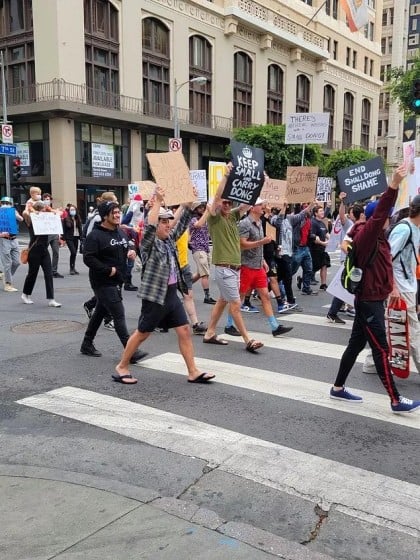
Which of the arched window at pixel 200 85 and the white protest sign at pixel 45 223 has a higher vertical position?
the arched window at pixel 200 85

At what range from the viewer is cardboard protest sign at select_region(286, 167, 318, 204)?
32.8 ft

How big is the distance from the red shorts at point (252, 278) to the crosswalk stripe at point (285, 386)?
1475mm

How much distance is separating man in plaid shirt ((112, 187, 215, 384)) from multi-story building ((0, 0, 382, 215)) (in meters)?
28.4

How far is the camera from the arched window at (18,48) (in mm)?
32625

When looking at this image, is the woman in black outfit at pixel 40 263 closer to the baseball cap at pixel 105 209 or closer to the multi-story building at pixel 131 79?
the baseball cap at pixel 105 209

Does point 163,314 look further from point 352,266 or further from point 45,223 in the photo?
point 45,223

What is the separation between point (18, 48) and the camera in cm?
3338

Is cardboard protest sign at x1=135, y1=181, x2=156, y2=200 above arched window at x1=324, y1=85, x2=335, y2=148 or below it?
below

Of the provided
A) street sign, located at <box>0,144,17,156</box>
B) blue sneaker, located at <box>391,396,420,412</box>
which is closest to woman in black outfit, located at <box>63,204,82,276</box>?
blue sneaker, located at <box>391,396,420,412</box>

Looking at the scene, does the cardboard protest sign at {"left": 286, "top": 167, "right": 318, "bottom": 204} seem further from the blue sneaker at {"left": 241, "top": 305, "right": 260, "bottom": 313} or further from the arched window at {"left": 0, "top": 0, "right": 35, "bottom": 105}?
the arched window at {"left": 0, "top": 0, "right": 35, "bottom": 105}

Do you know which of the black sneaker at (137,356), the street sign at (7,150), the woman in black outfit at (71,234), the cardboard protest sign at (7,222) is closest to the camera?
the black sneaker at (137,356)

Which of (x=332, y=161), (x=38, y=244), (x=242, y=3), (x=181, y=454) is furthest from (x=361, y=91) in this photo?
(x=181, y=454)

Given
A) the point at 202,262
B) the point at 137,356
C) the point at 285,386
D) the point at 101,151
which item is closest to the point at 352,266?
the point at 285,386

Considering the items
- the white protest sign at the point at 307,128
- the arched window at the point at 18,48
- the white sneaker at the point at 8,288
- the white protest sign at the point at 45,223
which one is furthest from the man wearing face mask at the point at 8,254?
the arched window at the point at 18,48
